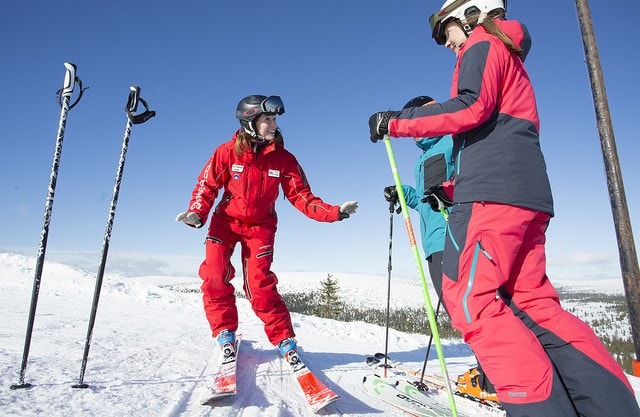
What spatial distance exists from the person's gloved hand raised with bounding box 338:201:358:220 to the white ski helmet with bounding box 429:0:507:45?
197 cm

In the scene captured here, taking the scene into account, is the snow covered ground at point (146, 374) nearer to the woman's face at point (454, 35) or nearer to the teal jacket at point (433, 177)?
the teal jacket at point (433, 177)

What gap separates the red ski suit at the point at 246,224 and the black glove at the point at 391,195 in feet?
3.05

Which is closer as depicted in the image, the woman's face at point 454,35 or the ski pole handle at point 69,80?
the woman's face at point 454,35

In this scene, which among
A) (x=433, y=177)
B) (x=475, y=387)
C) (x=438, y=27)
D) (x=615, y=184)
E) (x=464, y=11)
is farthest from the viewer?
(x=615, y=184)

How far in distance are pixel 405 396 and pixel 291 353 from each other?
113 centimetres

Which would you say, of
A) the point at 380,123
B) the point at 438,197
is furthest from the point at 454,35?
the point at 438,197

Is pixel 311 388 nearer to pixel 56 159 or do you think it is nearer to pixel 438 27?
pixel 56 159

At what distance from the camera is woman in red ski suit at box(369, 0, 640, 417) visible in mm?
1865

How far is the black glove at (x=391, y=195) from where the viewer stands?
480cm

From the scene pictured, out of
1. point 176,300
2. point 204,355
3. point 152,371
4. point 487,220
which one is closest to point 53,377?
point 152,371

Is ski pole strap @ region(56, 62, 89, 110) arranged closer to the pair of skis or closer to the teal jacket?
the pair of skis

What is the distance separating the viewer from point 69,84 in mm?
2879

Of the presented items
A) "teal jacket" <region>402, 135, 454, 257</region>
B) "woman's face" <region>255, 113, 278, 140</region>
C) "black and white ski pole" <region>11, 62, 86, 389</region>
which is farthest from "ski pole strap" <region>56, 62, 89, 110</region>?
"teal jacket" <region>402, 135, 454, 257</region>

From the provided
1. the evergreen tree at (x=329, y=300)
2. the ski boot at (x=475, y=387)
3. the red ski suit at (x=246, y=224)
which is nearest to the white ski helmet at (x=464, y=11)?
the red ski suit at (x=246, y=224)
